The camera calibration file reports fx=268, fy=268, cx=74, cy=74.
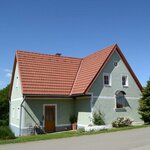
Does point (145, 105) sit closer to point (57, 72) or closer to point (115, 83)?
point (115, 83)

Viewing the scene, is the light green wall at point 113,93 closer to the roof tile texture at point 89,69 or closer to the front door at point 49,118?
the roof tile texture at point 89,69

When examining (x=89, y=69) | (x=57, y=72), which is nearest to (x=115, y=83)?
(x=89, y=69)

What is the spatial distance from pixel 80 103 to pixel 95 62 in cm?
460

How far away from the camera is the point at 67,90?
26219 millimetres

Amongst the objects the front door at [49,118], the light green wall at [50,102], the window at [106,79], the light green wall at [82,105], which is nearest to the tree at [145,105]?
the window at [106,79]

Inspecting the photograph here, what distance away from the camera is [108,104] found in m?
25.7

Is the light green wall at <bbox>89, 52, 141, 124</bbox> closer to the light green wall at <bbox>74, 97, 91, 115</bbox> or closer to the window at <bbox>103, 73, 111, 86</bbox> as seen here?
the window at <bbox>103, 73, 111, 86</bbox>

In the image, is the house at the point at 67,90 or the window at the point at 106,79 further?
the window at the point at 106,79

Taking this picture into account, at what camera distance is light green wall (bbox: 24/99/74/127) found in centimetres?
2372

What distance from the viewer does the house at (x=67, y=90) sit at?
24094mm

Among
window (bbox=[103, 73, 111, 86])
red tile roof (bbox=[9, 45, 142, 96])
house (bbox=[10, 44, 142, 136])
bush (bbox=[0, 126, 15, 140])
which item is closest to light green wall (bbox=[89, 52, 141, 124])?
house (bbox=[10, 44, 142, 136])

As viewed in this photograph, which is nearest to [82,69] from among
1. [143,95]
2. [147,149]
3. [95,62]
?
[95,62]

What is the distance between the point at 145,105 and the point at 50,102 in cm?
957

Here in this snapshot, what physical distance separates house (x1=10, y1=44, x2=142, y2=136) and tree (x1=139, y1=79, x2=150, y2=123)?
756 mm
